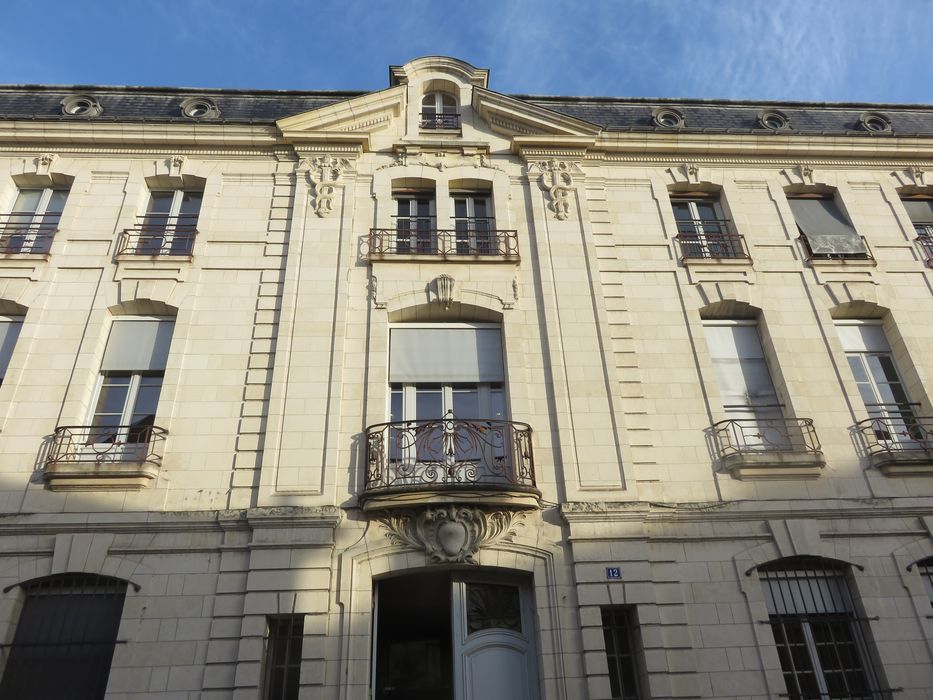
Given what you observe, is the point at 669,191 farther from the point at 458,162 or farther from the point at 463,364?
the point at 463,364

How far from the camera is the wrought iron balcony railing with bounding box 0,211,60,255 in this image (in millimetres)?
9828

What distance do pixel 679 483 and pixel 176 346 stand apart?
6783 mm

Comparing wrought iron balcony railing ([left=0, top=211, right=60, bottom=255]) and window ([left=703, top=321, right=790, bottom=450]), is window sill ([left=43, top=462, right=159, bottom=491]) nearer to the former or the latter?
wrought iron balcony railing ([left=0, top=211, right=60, bottom=255])

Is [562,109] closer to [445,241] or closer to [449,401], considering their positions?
[445,241]

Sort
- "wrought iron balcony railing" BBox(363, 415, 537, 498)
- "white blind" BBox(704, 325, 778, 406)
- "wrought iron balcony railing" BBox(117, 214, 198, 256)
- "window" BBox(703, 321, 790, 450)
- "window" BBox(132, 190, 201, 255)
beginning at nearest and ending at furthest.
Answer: "wrought iron balcony railing" BBox(363, 415, 537, 498) → "window" BBox(703, 321, 790, 450) → "white blind" BBox(704, 325, 778, 406) → "wrought iron balcony railing" BBox(117, 214, 198, 256) → "window" BBox(132, 190, 201, 255)

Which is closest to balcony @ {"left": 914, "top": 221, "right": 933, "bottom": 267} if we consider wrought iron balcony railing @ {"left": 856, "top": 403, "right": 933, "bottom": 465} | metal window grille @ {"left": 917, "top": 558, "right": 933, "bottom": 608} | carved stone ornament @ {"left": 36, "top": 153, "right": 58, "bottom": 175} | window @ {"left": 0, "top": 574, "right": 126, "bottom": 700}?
wrought iron balcony railing @ {"left": 856, "top": 403, "right": 933, "bottom": 465}

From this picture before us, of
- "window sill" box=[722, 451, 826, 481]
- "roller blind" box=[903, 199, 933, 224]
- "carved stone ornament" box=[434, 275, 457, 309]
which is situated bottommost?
"window sill" box=[722, 451, 826, 481]

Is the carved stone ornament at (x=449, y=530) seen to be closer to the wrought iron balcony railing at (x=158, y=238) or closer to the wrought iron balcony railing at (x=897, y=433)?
the wrought iron balcony railing at (x=897, y=433)

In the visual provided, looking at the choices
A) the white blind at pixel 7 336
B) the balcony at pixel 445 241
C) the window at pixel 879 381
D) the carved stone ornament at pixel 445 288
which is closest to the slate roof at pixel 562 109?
the balcony at pixel 445 241

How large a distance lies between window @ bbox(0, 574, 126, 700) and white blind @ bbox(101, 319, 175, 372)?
2792 millimetres

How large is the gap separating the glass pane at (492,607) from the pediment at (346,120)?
7.32m

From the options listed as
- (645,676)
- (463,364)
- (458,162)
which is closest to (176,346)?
Result: (463,364)

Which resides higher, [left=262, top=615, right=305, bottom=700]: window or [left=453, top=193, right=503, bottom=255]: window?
Answer: [left=453, top=193, right=503, bottom=255]: window

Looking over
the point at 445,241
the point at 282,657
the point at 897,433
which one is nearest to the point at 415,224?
the point at 445,241
